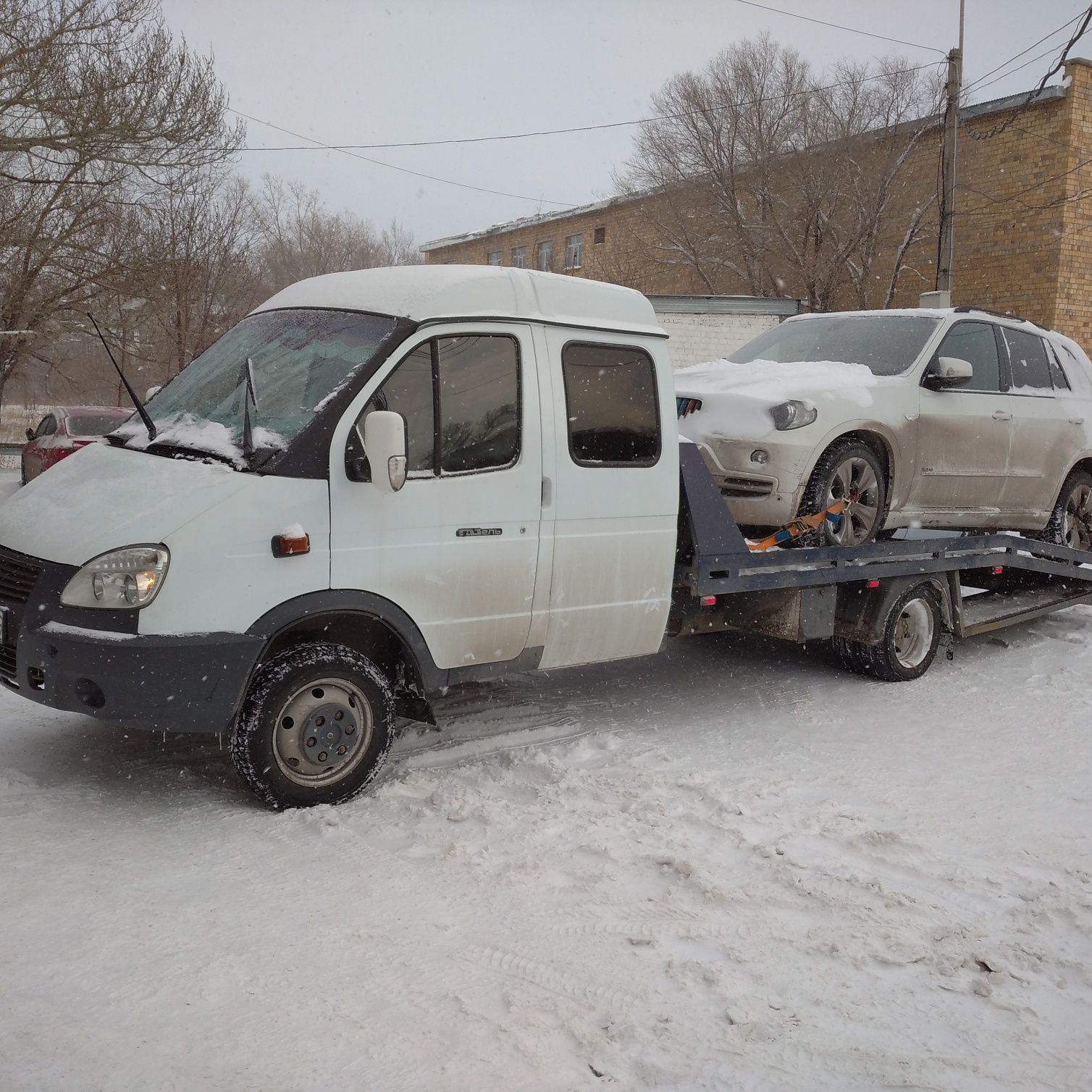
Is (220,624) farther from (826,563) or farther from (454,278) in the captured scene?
(826,563)

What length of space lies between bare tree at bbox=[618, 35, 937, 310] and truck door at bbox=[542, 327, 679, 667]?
2169 centimetres

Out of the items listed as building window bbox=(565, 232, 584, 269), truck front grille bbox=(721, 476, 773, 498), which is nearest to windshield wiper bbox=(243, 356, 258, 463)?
truck front grille bbox=(721, 476, 773, 498)

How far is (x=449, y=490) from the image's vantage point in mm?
4777

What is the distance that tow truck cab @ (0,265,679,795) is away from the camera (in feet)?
13.7

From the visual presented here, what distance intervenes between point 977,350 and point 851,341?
0.95 m

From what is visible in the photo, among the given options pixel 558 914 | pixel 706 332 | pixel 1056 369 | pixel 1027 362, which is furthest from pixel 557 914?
pixel 706 332

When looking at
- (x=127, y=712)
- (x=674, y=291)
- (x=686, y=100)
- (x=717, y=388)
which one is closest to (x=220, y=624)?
(x=127, y=712)

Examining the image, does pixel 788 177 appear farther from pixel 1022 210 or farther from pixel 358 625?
pixel 358 625

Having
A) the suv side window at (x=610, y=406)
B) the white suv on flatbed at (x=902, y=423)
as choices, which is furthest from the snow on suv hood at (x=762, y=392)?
the suv side window at (x=610, y=406)

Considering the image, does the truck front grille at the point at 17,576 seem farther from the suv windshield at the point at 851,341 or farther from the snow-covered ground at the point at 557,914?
the suv windshield at the point at 851,341

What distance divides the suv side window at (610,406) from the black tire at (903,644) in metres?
2.53

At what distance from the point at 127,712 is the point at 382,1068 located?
6.35 feet

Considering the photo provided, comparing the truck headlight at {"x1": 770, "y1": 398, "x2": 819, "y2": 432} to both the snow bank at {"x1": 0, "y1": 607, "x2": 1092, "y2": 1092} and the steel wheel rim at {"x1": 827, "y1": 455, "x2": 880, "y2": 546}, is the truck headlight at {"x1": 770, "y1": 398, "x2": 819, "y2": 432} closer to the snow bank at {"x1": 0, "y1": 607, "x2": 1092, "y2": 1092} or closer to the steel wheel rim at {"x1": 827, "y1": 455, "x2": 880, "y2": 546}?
the steel wheel rim at {"x1": 827, "y1": 455, "x2": 880, "y2": 546}

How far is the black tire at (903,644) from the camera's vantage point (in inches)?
281
